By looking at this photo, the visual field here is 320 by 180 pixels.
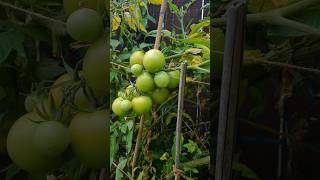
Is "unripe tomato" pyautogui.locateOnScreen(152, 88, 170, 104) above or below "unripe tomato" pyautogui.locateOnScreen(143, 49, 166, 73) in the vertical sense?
below

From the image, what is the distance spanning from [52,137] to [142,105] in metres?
0.19

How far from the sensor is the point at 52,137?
94 cm

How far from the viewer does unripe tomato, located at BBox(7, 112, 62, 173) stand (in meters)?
0.99

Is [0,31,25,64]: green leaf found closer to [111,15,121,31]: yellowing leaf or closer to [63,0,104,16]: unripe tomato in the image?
[63,0,104,16]: unripe tomato

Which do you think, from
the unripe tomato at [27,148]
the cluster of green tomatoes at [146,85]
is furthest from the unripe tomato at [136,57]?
the unripe tomato at [27,148]

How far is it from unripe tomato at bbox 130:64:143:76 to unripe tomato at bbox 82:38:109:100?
58 mm

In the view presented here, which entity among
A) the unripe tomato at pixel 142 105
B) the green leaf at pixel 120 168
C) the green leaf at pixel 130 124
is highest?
the unripe tomato at pixel 142 105

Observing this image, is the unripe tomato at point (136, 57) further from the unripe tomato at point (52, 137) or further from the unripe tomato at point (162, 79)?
the unripe tomato at point (52, 137)

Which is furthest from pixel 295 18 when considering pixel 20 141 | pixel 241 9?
pixel 20 141

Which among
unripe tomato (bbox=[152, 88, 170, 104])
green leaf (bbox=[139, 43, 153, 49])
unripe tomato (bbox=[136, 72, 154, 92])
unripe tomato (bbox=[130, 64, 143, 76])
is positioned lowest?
unripe tomato (bbox=[152, 88, 170, 104])

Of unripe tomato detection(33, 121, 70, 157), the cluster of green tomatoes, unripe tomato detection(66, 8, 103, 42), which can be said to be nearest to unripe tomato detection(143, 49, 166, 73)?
the cluster of green tomatoes

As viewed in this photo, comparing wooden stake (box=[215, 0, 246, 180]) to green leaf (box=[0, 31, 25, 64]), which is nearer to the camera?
wooden stake (box=[215, 0, 246, 180])

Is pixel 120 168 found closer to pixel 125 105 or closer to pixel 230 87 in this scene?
pixel 125 105

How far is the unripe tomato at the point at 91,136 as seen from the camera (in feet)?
3.00
